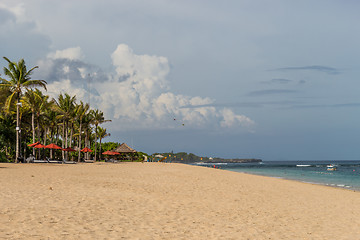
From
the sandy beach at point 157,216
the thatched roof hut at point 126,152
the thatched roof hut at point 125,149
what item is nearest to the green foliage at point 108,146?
the thatched roof hut at point 126,152

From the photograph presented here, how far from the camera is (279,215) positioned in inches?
459

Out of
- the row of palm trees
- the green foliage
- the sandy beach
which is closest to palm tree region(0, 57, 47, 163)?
the row of palm trees

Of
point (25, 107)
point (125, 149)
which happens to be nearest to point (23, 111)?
point (25, 107)

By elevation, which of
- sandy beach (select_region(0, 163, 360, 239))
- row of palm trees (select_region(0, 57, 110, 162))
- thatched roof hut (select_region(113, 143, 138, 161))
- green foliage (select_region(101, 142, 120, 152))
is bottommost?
sandy beach (select_region(0, 163, 360, 239))

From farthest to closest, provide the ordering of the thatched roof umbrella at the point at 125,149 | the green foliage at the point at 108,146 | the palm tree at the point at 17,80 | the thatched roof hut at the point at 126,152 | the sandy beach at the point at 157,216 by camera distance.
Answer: the green foliage at the point at 108,146, the thatched roof hut at the point at 126,152, the thatched roof umbrella at the point at 125,149, the palm tree at the point at 17,80, the sandy beach at the point at 157,216

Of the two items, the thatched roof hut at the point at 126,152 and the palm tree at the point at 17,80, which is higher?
the palm tree at the point at 17,80

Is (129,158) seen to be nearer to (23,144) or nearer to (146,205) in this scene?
(23,144)

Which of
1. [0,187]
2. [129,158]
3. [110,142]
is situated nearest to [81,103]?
[129,158]

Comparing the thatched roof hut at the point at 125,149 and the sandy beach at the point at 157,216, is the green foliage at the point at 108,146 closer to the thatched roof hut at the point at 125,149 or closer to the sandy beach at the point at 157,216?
the thatched roof hut at the point at 125,149

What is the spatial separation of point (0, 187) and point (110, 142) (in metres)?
75.2

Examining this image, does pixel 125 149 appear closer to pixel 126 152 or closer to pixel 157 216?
pixel 126 152

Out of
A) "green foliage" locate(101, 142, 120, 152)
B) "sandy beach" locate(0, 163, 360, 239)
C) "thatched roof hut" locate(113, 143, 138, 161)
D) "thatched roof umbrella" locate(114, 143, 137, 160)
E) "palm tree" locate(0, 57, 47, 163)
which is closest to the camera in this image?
Answer: "sandy beach" locate(0, 163, 360, 239)

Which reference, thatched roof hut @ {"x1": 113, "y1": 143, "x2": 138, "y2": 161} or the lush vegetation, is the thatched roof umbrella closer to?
thatched roof hut @ {"x1": 113, "y1": 143, "x2": 138, "y2": 161}

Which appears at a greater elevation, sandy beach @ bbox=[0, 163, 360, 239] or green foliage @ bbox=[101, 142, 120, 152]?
green foliage @ bbox=[101, 142, 120, 152]
